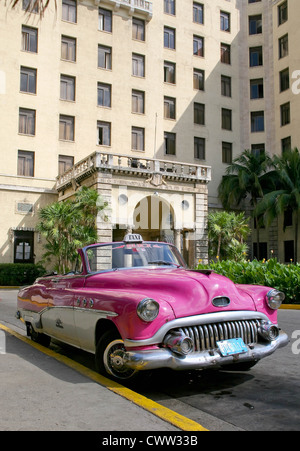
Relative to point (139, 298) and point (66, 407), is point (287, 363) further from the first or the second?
point (66, 407)

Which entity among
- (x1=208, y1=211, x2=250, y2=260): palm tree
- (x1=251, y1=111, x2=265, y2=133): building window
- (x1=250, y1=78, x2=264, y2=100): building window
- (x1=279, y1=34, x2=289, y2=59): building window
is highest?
(x1=279, y1=34, x2=289, y2=59): building window

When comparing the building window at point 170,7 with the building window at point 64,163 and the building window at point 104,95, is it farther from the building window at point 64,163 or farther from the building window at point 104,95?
the building window at point 64,163

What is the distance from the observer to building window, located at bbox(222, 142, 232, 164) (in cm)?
3435

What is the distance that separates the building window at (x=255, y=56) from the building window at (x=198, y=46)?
4.51 metres

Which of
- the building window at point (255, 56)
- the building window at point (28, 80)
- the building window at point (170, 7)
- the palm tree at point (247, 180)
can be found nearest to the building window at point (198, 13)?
the building window at point (170, 7)

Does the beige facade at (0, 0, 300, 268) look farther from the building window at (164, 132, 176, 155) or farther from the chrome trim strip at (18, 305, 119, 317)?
the chrome trim strip at (18, 305, 119, 317)

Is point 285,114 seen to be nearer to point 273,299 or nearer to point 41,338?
point 41,338

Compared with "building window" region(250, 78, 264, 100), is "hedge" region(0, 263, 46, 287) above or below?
below

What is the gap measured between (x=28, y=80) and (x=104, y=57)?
579cm

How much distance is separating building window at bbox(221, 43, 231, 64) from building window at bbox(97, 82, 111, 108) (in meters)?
10.5

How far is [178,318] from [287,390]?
4.55 feet

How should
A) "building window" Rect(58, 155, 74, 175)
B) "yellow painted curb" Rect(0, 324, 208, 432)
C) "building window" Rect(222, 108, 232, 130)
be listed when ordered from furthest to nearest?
"building window" Rect(222, 108, 232, 130) → "building window" Rect(58, 155, 74, 175) → "yellow painted curb" Rect(0, 324, 208, 432)

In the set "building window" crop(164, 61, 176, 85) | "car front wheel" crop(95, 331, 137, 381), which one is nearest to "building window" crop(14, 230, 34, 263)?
"building window" crop(164, 61, 176, 85)
